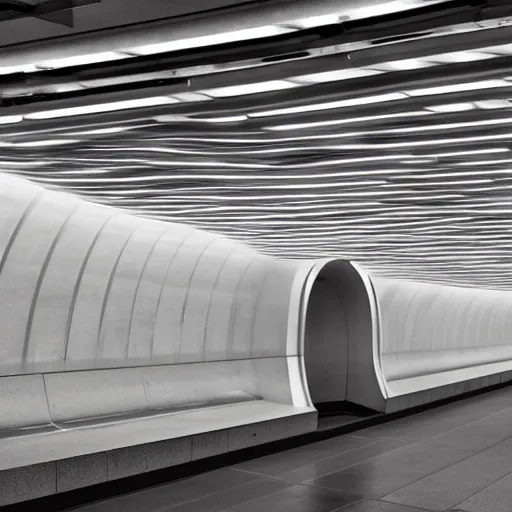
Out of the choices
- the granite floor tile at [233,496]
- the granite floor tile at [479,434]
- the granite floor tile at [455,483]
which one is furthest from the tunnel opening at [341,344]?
the granite floor tile at [233,496]

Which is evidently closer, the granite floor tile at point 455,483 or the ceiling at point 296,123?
the ceiling at point 296,123

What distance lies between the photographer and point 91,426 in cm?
1087

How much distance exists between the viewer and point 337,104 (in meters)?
5.55

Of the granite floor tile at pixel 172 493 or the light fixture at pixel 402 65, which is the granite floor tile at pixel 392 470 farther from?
the light fixture at pixel 402 65

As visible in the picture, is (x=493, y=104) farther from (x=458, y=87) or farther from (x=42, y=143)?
(x=42, y=143)

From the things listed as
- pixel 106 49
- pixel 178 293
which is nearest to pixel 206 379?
pixel 178 293

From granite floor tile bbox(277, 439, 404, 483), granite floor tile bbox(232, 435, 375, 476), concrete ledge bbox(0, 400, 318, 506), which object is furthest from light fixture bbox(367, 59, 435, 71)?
granite floor tile bbox(232, 435, 375, 476)

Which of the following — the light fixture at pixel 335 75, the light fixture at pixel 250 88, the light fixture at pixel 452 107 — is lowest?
the light fixture at pixel 452 107

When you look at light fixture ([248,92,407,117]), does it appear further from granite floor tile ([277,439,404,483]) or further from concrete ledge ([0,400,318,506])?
granite floor tile ([277,439,404,483])

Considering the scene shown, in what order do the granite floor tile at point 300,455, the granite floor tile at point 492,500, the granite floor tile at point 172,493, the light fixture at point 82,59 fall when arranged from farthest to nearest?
the granite floor tile at point 300,455 → the granite floor tile at point 492,500 → the granite floor tile at point 172,493 → the light fixture at point 82,59

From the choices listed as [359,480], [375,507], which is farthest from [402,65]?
[359,480]

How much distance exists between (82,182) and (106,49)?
4.69m

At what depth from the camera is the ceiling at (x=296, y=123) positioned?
4.55 metres

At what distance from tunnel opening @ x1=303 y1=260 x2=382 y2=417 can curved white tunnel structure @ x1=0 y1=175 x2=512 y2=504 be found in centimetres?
3
